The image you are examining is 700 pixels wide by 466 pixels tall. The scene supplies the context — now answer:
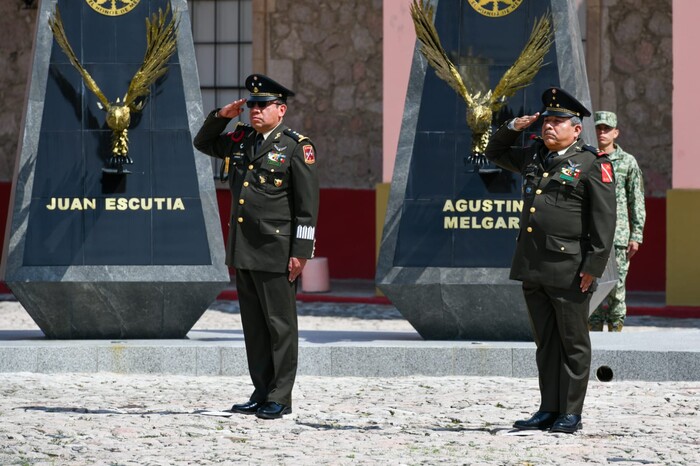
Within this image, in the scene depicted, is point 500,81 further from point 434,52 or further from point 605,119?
point 605,119

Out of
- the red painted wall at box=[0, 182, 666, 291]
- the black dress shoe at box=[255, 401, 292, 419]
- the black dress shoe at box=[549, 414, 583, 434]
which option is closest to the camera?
the black dress shoe at box=[549, 414, 583, 434]

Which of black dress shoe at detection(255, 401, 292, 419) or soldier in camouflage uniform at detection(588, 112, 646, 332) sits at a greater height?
soldier in camouflage uniform at detection(588, 112, 646, 332)

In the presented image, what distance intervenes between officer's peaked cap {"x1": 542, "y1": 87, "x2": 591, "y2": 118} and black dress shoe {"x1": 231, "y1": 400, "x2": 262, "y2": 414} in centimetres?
196

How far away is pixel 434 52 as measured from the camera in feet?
32.7

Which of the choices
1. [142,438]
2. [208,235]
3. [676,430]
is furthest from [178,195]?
[676,430]

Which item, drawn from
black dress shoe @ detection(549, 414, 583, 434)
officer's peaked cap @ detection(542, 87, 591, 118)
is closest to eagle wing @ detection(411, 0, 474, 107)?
officer's peaked cap @ detection(542, 87, 591, 118)

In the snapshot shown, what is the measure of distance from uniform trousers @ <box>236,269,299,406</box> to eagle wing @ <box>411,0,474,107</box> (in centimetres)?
237

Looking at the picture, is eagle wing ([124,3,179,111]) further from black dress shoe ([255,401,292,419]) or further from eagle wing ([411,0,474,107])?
black dress shoe ([255,401,292,419])

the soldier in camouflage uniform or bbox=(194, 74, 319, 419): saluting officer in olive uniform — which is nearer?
bbox=(194, 74, 319, 419): saluting officer in olive uniform

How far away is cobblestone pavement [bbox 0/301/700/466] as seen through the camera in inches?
269

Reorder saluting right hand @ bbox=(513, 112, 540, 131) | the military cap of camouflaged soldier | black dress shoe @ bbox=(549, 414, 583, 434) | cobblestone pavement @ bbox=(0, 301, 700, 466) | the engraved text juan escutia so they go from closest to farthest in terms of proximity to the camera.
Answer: cobblestone pavement @ bbox=(0, 301, 700, 466), black dress shoe @ bbox=(549, 414, 583, 434), saluting right hand @ bbox=(513, 112, 540, 131), the engraved text juan escutia, the military cap of camouflaged soldier

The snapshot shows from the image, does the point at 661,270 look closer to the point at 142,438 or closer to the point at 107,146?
the point at 107,146

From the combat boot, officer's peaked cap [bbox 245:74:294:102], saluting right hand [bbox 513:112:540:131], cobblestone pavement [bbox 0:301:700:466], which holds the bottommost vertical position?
cobblestone pavement [bbox 0:301:700:466]

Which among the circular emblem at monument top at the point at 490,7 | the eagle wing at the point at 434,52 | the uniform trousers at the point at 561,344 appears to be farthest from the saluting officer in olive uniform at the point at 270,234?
the circular emblem at monument top at the point at 490,7
